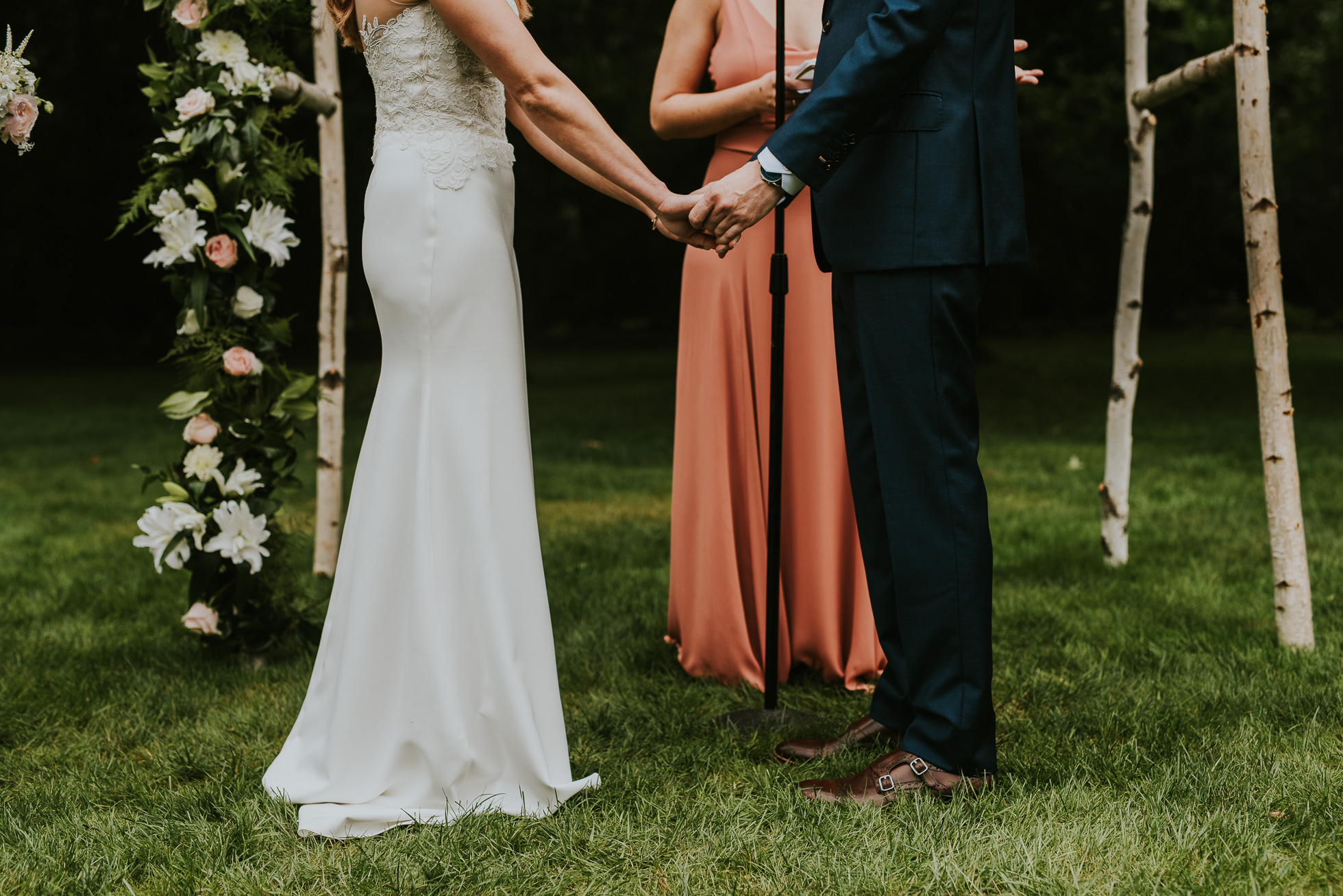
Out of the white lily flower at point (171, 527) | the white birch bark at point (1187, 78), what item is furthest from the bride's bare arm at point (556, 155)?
the white birch bark at point (1187, 78)

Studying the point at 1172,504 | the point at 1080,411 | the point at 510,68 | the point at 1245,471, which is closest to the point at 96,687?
the point at 510,68

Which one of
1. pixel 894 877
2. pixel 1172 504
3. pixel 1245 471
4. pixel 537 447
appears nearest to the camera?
pixel 894 877

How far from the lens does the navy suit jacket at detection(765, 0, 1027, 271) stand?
8.27 feet

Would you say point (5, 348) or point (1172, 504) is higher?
point (5, 348)

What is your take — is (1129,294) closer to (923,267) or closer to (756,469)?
(756,469)

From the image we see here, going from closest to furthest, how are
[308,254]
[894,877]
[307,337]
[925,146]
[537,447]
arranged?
[894,877]
[925,146]
[537,447]
[308,254]
[307,337]

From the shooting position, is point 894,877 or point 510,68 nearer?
point 894,877

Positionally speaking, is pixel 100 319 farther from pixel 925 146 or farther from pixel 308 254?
pixel 925 146

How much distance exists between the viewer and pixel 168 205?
147 inches

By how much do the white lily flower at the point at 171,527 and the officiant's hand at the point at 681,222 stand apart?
78.0 inches

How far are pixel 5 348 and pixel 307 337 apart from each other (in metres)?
4.90

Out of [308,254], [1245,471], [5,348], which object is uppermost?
[308,254]

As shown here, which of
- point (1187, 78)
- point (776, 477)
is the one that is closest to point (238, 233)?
point (776, 477)

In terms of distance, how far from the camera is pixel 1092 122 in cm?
2334
